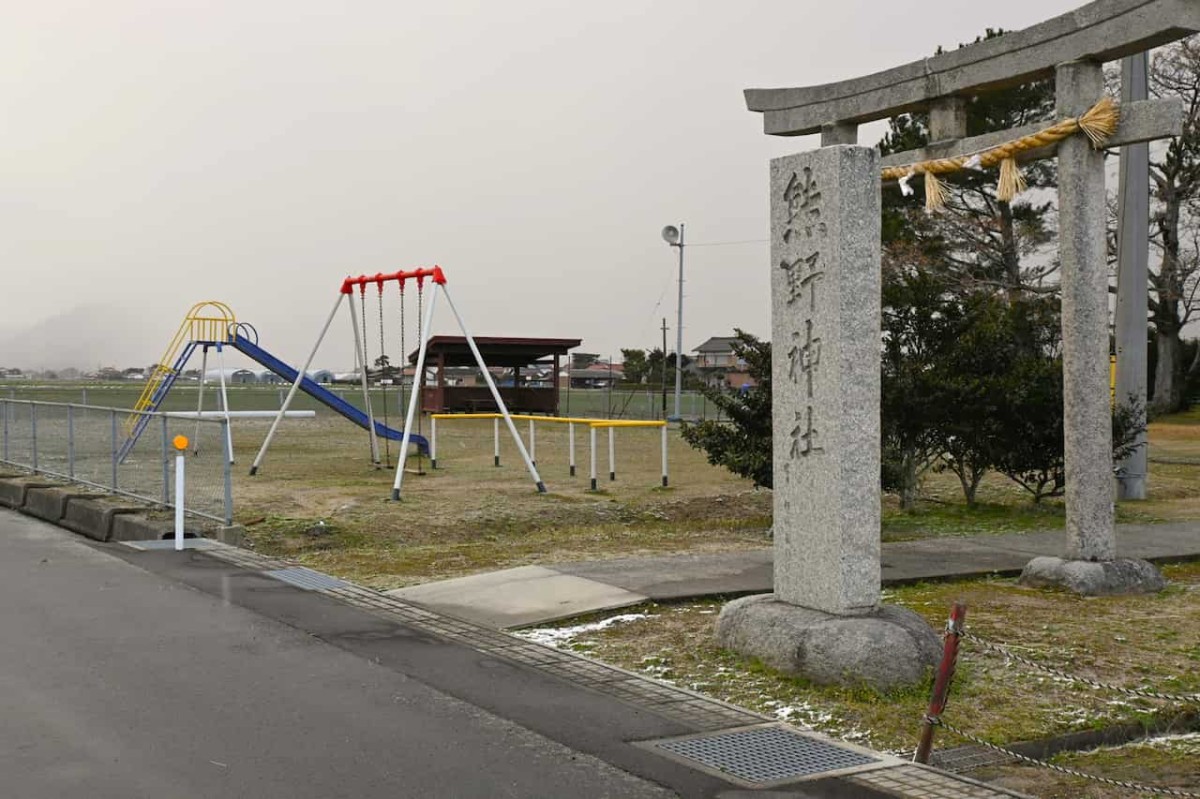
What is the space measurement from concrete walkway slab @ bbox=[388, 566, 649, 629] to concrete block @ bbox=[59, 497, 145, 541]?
213 inches

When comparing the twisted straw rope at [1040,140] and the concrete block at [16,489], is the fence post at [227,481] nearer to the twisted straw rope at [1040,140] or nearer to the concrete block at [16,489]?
the concrete block at [16,489]

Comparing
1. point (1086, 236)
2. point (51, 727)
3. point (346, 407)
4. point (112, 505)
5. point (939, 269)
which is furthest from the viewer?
point (939, 269)

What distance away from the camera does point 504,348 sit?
44469mm

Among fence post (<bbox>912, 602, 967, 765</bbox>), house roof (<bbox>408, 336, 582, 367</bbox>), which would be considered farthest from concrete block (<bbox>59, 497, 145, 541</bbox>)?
house roof (<bbox>408, 336, 582, 367</bbox>)

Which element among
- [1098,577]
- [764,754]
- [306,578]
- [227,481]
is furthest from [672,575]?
[227,481]

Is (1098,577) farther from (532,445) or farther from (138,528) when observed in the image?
(532,445)

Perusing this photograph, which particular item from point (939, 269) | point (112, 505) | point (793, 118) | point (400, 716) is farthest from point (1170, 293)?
point (400, 716)

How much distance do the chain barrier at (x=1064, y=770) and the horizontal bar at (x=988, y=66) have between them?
6.35 m

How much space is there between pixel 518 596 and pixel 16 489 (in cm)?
1015

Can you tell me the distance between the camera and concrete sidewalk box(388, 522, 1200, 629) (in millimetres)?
9562

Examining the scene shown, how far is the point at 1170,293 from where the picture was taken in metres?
41.6

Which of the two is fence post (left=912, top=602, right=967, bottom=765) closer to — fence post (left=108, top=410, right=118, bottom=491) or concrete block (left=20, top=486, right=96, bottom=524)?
fence post (left=108, top=410, right=118, bottom=491)

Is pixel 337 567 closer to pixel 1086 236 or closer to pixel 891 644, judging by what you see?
pixel 891 644

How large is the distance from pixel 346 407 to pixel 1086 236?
1760 centimetres
